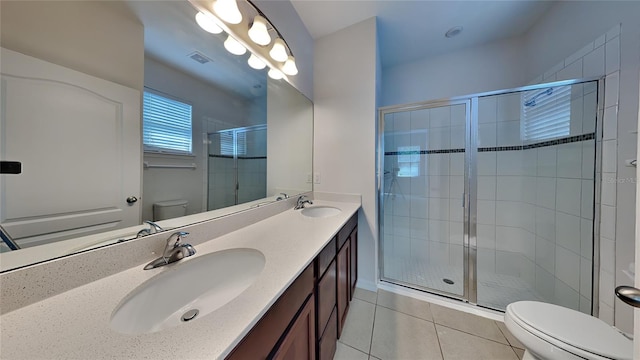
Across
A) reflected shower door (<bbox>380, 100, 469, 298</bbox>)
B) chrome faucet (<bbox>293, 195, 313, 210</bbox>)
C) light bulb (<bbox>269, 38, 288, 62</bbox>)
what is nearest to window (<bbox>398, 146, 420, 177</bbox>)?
reflected shower door (<bbox>380, 100, 469, 298</bbox>)

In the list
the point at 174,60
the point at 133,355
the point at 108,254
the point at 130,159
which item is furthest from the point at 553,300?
the point at 174,60

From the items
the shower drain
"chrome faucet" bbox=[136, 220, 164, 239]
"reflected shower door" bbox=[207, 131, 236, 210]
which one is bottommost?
the shower drain

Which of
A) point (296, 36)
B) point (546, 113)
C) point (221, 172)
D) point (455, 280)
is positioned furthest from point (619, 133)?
point (221, 172)

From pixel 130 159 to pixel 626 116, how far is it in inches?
103

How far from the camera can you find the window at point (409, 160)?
2193 mm

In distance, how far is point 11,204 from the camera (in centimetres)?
55

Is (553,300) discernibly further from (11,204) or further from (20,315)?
(11,204)

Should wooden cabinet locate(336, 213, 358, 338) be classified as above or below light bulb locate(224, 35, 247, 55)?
below

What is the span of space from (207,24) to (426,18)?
181 centimetres

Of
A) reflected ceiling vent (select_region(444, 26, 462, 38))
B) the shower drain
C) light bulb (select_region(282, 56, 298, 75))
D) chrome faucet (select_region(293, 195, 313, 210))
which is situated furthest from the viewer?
reflected ceiling vent (select_region(444, 26, 462, 38))

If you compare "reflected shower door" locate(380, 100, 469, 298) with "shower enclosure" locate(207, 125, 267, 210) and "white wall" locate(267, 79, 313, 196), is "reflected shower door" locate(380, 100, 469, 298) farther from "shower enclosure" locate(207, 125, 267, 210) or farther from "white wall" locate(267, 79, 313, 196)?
"shower enclosure" locate(207, 125, 267, 210)

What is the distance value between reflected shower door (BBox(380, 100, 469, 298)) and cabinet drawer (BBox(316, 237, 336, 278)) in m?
1.06

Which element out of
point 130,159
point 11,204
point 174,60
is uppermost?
point 174,60

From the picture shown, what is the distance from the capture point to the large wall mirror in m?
0.55
